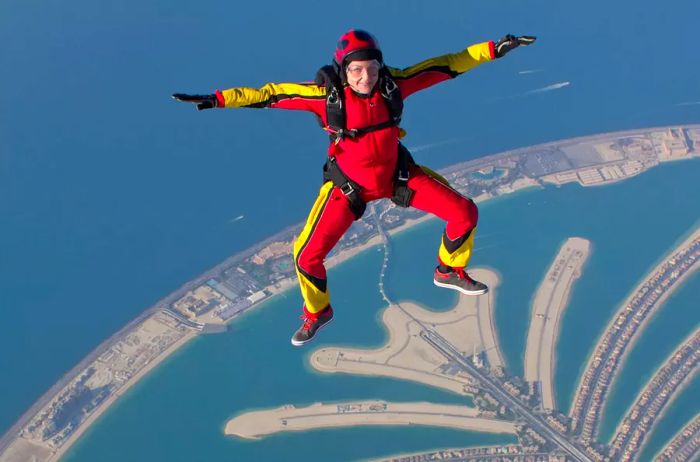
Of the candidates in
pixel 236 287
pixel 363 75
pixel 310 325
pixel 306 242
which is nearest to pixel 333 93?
pixel 363 75

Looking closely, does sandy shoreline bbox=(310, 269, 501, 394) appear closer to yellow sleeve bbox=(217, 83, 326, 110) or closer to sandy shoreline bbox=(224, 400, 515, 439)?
sandy shoreline bbox=(224, 400, 515, 439)

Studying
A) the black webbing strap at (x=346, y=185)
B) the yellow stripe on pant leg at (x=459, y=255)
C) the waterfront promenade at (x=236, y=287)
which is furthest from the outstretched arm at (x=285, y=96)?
the waterfront promenade at (x=236, y=287)

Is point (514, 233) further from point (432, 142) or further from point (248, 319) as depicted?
point (248, 319)

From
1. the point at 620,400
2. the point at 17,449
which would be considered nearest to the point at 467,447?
the point at 620,400

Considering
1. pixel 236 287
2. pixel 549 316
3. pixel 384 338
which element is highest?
pixel 236 287

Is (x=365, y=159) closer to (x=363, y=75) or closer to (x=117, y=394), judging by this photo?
(x=363, y=75)

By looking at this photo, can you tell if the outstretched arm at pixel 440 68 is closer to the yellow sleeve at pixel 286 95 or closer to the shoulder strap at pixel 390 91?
the shoulder strap at pixel 390 91
